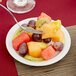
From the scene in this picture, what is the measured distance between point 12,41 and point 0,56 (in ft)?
0.37

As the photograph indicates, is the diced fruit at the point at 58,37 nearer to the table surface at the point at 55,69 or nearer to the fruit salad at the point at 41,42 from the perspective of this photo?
the fruit salad at the point at 41,42

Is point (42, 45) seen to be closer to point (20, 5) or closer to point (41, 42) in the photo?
point (41, 42)

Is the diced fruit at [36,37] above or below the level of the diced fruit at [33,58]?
above

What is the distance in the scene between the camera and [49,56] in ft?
2.72

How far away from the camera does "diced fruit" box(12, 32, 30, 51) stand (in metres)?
0.87

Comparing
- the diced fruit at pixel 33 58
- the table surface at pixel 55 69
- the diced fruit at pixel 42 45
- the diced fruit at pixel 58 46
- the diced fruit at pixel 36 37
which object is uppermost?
the diced fruit at pixel 36 37

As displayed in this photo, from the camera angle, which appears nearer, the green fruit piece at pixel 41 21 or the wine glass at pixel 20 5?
the green fruit piece at pixel 41 21

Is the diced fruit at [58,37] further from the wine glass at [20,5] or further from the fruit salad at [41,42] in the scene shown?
the wine glass at [20,5]

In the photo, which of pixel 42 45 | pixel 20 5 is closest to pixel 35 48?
pixel 42 45

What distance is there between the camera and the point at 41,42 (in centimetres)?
88

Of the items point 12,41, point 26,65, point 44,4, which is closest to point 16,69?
point 26,65

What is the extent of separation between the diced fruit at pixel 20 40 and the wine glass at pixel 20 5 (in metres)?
0.36

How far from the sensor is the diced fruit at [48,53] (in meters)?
0.82

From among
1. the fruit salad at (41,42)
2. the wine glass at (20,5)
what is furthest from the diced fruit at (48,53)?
the wine glass at (20,5)
